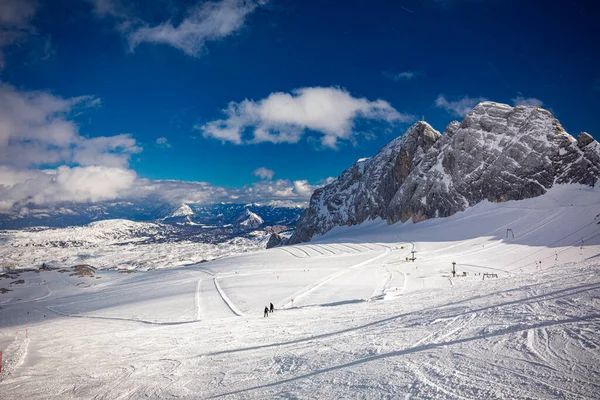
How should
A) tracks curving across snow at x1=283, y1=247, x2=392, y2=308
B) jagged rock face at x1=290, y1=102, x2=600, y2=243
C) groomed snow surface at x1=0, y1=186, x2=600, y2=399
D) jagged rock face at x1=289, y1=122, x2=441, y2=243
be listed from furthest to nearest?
jagged rock face at x1=289, y1=122, x2=441, y2=243 → jagged rock face at x1=290, y1=102, x2=600, y2=243 → tracks curving across snow at x1=283, y1=247, x2=392, y2=308 → groomed snow surface at x1=0, y1=186, x2=600, y2=399

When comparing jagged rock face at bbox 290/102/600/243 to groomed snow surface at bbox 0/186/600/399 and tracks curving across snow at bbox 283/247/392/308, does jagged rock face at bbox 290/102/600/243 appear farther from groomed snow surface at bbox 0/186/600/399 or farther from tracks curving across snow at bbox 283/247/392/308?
groomed snow surface at bbox 0/186/600/399

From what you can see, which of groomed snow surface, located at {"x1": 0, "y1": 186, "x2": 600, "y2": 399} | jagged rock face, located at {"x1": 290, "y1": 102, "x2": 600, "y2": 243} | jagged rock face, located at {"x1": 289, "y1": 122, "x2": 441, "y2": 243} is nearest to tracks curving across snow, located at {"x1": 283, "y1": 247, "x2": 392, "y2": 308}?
groomed snow surface, located at {"x1": 0, "y1": 186, "x2": 600, "y2": 399}

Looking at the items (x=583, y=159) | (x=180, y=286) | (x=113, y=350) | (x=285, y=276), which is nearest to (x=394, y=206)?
(x=583, y=159)

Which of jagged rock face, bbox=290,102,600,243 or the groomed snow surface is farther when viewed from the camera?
jagged rock face, bbox=290,102,600,243

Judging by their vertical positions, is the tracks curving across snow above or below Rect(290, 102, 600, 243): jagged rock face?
below

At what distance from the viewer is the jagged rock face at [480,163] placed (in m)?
86.8

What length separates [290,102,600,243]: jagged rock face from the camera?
86.8m

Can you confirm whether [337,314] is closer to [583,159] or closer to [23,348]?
[23,348]

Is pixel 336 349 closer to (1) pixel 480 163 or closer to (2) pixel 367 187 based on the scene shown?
(1) pixel 480 163

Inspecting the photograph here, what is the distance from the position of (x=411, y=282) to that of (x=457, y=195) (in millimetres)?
77854

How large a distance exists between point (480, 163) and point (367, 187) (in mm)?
58623

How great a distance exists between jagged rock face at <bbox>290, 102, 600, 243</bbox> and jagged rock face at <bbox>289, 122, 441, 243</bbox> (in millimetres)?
523

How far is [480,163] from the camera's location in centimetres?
10131

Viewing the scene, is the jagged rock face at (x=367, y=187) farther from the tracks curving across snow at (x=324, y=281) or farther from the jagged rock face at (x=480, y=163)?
the tracks curving across snow at (x=324, y=281)
